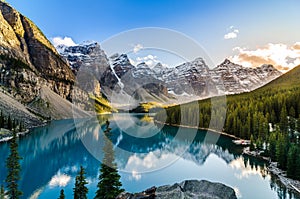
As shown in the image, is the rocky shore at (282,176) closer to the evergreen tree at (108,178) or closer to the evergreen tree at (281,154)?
the evergreen tree at (281,154)

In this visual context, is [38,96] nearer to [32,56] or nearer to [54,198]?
[32,56]

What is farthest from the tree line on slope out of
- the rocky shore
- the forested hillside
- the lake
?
the lake

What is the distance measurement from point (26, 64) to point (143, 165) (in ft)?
472

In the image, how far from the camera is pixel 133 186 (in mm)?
24281

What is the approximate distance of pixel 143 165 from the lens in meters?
20.2

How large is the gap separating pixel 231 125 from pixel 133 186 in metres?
47.3

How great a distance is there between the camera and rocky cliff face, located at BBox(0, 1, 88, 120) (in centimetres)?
11800

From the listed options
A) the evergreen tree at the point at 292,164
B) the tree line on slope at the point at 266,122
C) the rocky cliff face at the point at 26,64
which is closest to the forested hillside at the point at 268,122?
the tree line on slope at the point at 266,122

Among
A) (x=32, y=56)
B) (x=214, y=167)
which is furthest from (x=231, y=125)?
(x=32, y=56)

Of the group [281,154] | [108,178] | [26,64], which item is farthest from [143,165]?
[26,64]

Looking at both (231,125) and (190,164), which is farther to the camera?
(231,125)

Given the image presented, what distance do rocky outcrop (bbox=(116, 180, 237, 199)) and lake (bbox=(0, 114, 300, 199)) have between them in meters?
8.95

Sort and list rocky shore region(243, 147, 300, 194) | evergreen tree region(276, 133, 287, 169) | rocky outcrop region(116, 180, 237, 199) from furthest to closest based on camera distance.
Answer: evergreen tree region(276, 133, 287, 169), rocky shore region(243, 147, 300, 194), rocky outcrop region(116, 180, 237, 199)

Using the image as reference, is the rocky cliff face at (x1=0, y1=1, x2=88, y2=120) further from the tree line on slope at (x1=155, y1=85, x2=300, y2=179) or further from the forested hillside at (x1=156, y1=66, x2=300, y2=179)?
the tree line on slope at (x1=155, y1=85, x2=300, y2=179)
